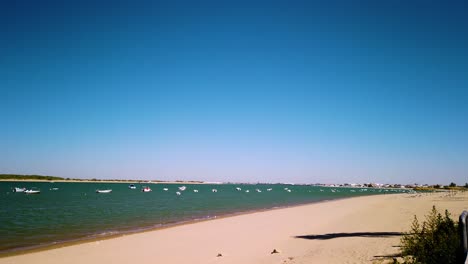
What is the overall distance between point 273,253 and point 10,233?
19545 millimetres

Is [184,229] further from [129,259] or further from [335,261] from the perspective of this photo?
[335,261]

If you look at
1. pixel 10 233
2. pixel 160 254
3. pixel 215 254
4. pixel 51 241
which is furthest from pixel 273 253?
pixel 10 233

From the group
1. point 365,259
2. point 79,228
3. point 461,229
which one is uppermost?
point 461,229

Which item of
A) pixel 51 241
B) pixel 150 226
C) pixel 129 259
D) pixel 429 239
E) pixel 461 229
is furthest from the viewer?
pixel 150 226

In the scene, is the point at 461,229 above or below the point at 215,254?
above

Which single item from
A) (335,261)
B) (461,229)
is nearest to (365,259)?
(335,261)

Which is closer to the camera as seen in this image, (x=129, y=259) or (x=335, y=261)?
(x=335, y=261)

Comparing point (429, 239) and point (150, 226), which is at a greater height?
point (429, 239)

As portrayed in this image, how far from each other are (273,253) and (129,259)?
695 cm

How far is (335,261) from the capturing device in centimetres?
1285

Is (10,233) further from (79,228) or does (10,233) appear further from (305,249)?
(305,249)

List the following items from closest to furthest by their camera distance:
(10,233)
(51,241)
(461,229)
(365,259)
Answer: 1. (461,229)
2. (365,259)
3. (51,241)
4. (10,233)

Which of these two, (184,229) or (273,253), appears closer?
(273,253)

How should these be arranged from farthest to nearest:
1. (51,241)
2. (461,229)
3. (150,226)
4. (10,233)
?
1. (150,226)
2. (10,233)
3. (51,241)
4. (461,229)
